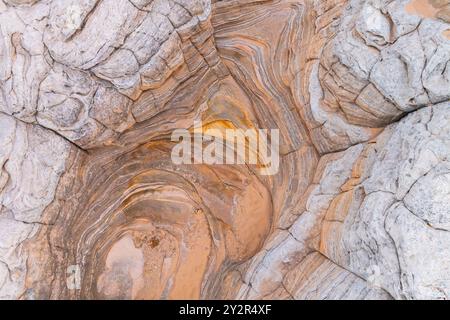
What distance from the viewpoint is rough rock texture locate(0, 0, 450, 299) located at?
101 inches

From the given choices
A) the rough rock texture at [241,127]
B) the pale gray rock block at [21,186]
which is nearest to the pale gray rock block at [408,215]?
the rough rock texture at [241,127]

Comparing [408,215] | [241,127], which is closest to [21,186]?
[241,127]

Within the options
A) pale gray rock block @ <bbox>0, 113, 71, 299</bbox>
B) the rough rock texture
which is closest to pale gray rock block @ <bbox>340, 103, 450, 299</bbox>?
the rough rock texture

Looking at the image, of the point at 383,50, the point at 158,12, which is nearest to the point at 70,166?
the point at 158,12

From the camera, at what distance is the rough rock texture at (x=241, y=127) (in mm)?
2561

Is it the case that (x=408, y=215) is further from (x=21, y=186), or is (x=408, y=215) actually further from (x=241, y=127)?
(x=21, y=186)

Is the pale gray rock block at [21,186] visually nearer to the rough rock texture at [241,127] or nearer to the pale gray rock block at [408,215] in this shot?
the rough rock texture at [241,127]

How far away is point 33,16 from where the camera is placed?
9.70ft

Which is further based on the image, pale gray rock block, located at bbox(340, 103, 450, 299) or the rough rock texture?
the rough rock texture

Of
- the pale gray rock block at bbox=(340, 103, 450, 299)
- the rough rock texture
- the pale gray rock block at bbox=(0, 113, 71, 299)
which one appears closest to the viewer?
the pale gray rock block at bbox=(340, 103, 450, 299)

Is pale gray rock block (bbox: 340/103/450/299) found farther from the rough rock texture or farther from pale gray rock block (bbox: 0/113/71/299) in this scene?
pale gray rock block (bbox: 0/113/71/299)

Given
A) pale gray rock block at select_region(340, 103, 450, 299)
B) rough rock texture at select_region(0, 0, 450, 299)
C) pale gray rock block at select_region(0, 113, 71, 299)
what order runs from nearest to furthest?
pale gray rock block at select_region(340, 103, 450, 299) < rough rock texture at select_region(0, 0, 450, 299) < pale gray rock block at select_region(0, 113, 71, 299)

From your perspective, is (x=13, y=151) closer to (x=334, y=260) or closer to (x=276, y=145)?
(x=276, y=145)

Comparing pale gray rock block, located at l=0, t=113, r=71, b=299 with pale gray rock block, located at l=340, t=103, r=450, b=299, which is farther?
pale gray rock block, located at l=0, t=113, r=71, b=299
